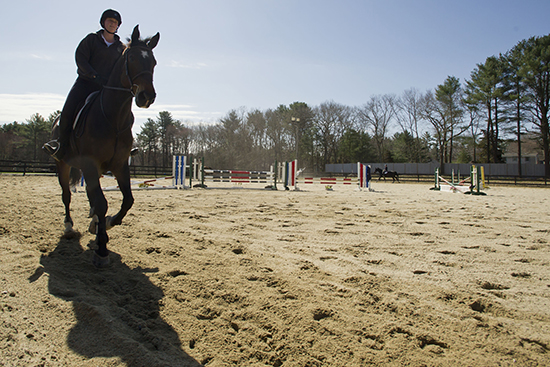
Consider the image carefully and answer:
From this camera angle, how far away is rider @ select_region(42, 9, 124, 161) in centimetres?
397

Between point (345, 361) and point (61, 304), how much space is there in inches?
78.3

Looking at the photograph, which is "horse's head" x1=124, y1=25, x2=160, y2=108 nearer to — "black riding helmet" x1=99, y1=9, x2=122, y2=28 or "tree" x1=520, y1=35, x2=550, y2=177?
"black riding helmet" x1=99, y1=9, x2=122, y2=28

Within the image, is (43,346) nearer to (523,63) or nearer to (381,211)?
(381,211)

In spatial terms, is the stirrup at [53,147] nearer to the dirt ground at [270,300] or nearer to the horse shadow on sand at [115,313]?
the dirt ground at [270,300]

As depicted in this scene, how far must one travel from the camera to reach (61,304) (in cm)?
228

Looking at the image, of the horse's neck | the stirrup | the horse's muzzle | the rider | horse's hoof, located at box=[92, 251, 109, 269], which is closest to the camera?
horse's hoof, located at box=[92, 251, 109, 269]

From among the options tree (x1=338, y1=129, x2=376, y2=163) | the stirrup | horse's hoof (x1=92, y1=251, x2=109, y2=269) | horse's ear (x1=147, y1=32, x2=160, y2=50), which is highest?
tree (x1=338, y1=129, x2=376, y2=163)

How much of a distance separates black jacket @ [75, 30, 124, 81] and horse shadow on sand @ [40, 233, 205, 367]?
223 centimetres

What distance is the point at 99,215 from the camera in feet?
11.3

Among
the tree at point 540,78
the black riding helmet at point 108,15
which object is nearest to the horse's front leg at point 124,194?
the black riding helmet at point 108,15

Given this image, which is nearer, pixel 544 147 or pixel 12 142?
pixel 544 147

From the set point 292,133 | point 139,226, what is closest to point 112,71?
point 139,226

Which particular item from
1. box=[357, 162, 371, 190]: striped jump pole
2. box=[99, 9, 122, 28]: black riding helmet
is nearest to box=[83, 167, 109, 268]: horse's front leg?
box=[99, 9, 122, 28]: black riding helmet

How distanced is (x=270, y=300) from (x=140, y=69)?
2.73 meters
